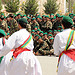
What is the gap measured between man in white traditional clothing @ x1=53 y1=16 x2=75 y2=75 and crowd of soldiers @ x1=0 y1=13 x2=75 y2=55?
18.2 ft

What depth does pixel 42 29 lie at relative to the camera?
11.5 meters

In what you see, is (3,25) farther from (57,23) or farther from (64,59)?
(64,59)

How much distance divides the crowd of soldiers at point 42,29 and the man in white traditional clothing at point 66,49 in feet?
18.2

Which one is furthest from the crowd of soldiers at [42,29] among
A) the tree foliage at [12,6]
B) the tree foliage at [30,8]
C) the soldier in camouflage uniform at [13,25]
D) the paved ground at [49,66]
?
the tree foliage at [12,6]

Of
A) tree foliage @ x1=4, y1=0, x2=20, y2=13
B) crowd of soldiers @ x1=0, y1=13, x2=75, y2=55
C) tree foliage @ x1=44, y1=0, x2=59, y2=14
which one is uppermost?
crowd of soldiers @ x1=0, y1=13, x2=75, y2=55

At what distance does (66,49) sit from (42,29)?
25.2 ft

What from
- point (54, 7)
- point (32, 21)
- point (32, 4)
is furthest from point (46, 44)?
point (54, 7)

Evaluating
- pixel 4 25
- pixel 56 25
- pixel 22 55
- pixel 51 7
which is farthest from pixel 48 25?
pixel 51 7

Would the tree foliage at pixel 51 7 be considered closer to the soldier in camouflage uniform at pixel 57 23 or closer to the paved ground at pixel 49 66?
the soldier in camouflage uniform at pixel 57 23

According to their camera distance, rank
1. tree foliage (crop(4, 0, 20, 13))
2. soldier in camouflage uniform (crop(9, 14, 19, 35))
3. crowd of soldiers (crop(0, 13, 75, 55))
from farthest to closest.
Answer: tree foliage (crop(4, 0, 20, 13)), soldier in camouflage uniform (crop(9, 14, 19, 35)), crowd of soldiers (crop(0, 13, 75, 55))

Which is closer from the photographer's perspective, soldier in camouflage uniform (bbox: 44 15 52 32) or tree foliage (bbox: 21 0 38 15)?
soldier in camouflage uniform (bbox: 44 15 52 32)

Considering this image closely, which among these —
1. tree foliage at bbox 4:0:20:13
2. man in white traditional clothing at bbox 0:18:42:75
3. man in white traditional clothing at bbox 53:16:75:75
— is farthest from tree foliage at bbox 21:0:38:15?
man in white traditional clothing at bbox 53:16:75:75

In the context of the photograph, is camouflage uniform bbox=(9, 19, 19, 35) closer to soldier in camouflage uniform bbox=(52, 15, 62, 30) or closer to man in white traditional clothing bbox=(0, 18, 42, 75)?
soldier in camouflage uniform bbox=(52, 15, 62, 30)

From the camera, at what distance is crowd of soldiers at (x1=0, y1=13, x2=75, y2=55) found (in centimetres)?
977
